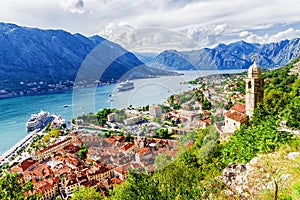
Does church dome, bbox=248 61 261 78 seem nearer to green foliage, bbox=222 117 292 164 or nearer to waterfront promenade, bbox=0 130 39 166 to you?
green foliage, bbox=222 117 292 164

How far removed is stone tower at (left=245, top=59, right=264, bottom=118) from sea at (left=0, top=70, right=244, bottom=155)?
1.62 m

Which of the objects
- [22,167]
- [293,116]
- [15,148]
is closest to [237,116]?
[293,116]

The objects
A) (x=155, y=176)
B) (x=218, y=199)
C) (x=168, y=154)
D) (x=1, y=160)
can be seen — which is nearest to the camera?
(x=218, y=199)

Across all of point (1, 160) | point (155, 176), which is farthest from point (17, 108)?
point (155, 176)

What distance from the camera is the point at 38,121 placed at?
13.9m

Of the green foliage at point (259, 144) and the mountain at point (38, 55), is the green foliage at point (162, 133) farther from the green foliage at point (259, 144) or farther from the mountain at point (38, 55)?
the mountain at point (38, 55)

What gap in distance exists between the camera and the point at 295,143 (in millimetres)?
2699

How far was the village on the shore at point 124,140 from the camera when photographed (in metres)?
2.65

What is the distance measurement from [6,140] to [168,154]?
12.0 meters

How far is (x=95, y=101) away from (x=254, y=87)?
3.94 m

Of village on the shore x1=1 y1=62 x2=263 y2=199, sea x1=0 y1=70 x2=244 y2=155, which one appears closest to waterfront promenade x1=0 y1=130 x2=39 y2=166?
village on the shore x1=1 y1=62 x2=263 y2=199

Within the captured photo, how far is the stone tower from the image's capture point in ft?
18.1

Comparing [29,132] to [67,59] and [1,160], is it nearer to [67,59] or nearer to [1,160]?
[1,160]

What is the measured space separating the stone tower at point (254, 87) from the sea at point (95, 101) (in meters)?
1.62
